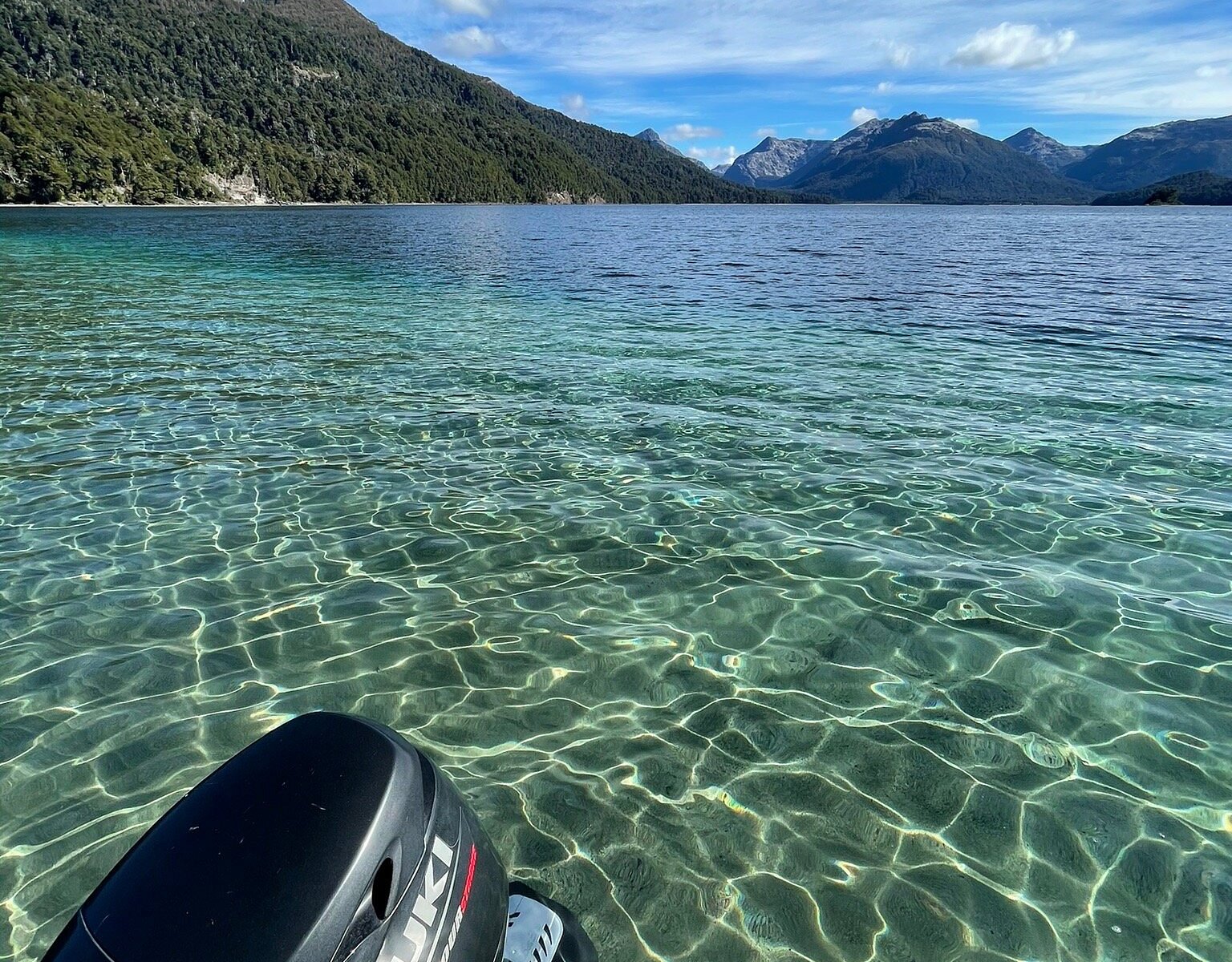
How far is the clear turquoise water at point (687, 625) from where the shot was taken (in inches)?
163

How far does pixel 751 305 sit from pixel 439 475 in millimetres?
19739

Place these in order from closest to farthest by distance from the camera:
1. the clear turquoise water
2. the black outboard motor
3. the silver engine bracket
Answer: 1. the black outboard motor
2. the silver engine bracket
3. the clear turquoise water

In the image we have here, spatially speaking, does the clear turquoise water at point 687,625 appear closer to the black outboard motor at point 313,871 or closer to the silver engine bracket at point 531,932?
the silver engine bracket at point 531,932

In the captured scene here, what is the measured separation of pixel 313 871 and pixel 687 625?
4.70 metres

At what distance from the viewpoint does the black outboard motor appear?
2006mm

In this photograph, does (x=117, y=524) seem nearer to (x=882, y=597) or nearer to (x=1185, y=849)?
(x=882, y=597)

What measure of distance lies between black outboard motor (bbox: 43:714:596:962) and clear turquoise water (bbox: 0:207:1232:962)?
1683 millimetres

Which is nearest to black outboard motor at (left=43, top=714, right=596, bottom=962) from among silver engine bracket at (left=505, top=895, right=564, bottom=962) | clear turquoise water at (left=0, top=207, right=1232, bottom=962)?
silver engine bracket at (left=505, top=895, right=564, bottom=962)

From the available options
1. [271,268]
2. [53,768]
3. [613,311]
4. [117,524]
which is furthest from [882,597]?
[271,268]

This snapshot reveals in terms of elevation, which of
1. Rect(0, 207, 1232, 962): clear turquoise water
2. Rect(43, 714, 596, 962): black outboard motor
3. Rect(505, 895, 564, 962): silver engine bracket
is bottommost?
Rect(0, 207, 1232, 962): clear turquoise water

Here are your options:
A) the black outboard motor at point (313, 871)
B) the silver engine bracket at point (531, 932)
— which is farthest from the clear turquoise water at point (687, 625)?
the black outboard motor at point (313, 871)

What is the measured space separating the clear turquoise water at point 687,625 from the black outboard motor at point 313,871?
168cm

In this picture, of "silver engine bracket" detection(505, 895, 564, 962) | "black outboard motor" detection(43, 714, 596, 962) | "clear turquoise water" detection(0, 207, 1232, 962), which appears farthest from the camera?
"clear turquoise water" detection(0, 207, 1232, 962)

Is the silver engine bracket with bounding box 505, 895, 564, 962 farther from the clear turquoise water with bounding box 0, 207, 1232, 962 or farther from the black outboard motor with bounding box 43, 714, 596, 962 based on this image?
the clear turquoise water with bounding box 0, 207, 1232, 962
